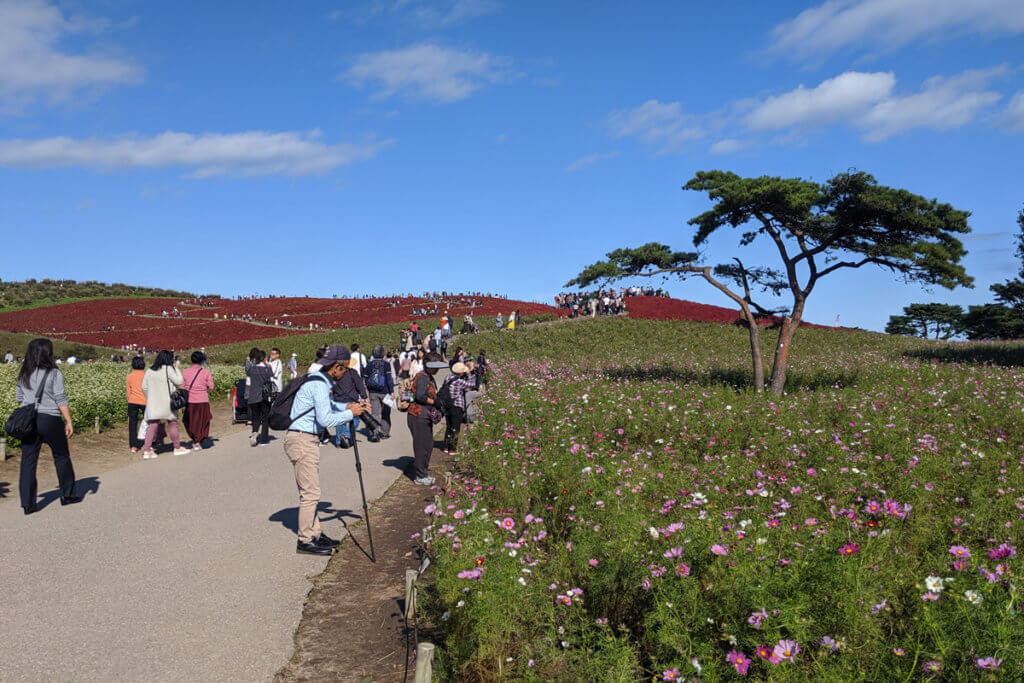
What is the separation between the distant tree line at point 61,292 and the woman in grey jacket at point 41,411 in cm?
8462

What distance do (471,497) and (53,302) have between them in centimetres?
9016

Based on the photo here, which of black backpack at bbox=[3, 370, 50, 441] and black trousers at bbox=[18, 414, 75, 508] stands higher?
black backpack at bbox=[3, 370, 50, 441]

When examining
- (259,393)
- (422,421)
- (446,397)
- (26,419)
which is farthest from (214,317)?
(26,419)

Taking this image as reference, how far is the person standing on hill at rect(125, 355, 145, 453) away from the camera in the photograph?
12246 mm

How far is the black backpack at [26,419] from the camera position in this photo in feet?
25.1

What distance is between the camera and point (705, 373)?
22562mm

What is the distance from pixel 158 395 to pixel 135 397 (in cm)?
125

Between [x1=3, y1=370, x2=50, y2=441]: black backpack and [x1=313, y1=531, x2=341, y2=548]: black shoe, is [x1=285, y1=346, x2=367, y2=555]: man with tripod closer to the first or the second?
[x1=313, y1=531, x2=341, y2=548]: black shoe

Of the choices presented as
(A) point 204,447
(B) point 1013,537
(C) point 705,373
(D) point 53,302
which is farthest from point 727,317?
(D) point 53,302

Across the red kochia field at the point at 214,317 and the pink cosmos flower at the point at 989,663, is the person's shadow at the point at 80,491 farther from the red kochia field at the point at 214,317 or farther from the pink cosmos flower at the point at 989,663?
the red kochia field at the point at 214,317

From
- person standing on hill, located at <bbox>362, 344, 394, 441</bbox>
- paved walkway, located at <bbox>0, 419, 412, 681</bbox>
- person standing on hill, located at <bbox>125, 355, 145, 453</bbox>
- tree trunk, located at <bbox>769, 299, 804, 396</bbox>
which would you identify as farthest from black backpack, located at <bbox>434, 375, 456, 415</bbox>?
tree trunk, located at <bbox>769, 299, 804, 396</bbox>

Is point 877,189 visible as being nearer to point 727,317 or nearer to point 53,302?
point 727,317

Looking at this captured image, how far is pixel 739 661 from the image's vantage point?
125 inches

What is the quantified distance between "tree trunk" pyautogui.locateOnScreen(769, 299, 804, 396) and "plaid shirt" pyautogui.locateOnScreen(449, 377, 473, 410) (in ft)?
31.9
